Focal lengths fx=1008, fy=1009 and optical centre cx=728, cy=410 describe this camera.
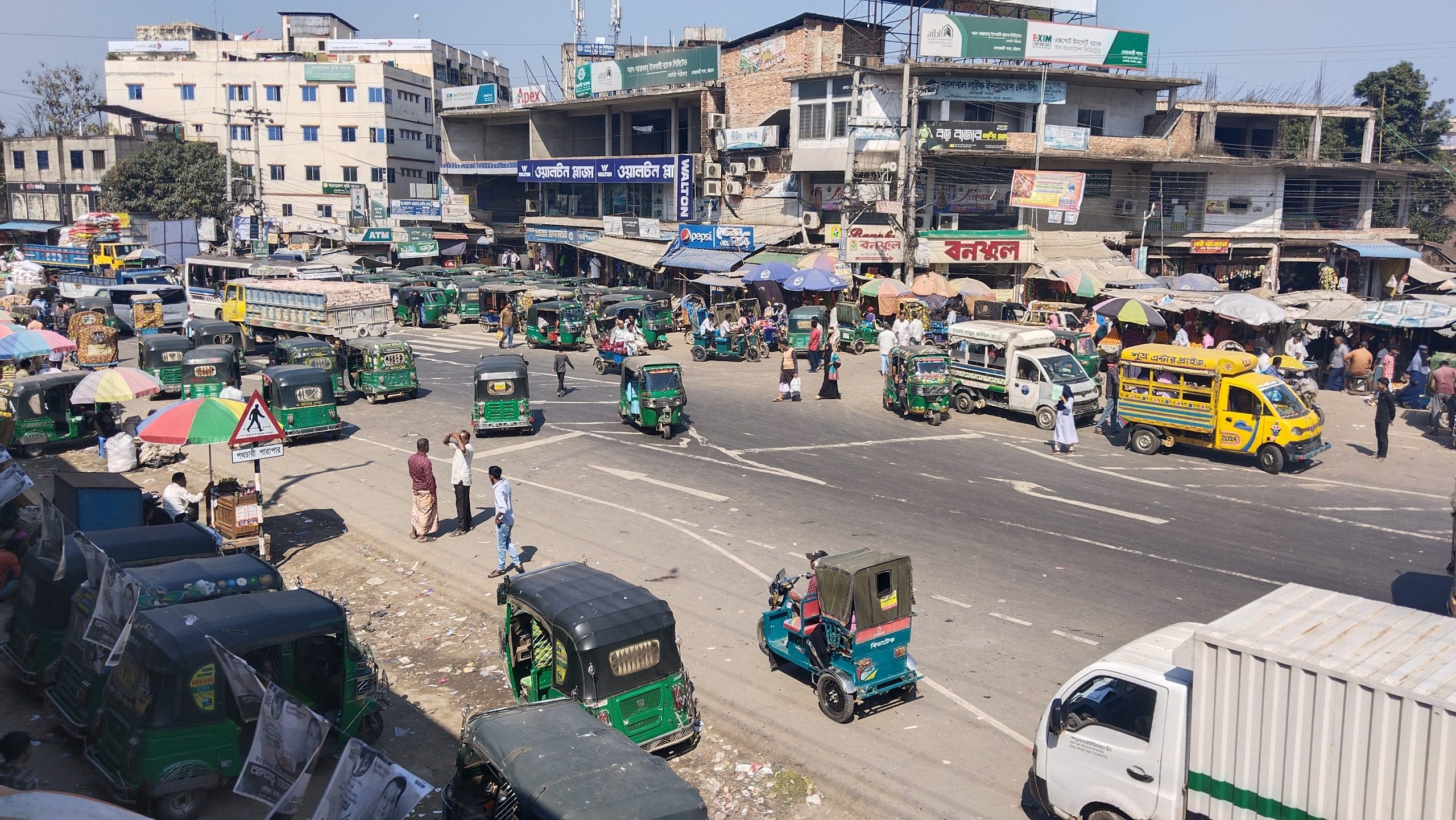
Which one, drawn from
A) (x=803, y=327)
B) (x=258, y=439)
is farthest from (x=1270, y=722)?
(x=803, y=327)

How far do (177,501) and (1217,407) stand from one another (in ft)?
62.7

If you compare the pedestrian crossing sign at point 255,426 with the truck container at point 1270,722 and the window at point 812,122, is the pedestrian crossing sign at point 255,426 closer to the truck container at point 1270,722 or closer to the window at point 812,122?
the truck container at point 1270,722

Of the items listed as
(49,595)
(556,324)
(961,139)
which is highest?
(961,139)

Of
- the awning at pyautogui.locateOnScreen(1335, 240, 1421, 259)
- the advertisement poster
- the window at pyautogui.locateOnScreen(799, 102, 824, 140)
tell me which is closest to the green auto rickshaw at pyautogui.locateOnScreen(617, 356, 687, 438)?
the advertisement poster

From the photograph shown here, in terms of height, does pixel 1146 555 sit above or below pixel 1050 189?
below

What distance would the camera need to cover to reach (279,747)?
7.22m

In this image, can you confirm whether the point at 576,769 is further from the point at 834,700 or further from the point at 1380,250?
the point at 1380,250

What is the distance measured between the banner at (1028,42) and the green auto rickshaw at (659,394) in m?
23.8

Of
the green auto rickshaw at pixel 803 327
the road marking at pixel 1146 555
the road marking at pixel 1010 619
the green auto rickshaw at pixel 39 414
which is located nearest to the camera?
the road marking at pixel 1010 619

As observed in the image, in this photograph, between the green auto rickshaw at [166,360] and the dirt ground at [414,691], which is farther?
the green auto rickshaw at [166,360]

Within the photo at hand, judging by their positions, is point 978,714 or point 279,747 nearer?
point 279,747

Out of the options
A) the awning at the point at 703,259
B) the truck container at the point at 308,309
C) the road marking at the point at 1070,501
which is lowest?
the road marking at the point at 1070,501

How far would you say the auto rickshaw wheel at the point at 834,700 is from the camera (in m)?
10.1

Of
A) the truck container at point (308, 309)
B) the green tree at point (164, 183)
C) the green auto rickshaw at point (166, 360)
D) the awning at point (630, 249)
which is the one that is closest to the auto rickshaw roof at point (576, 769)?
the green auto rickshaw at point (166, 360)
